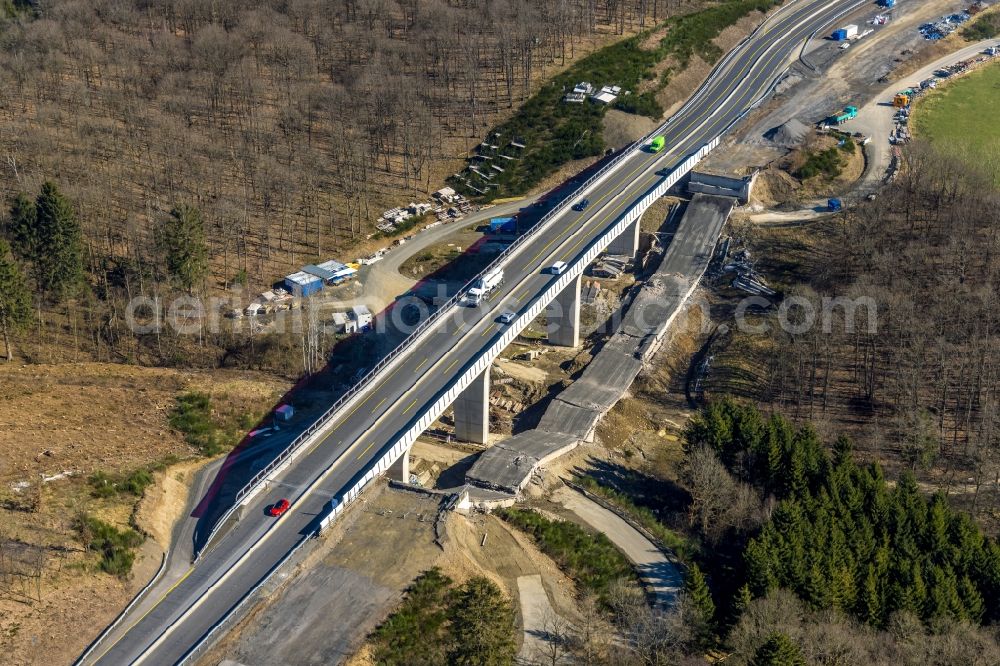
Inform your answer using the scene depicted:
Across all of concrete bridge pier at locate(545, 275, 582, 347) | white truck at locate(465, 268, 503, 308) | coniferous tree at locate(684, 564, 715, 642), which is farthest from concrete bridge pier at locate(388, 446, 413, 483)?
concrete bridge pier at locate(545, 275, 582, 347)

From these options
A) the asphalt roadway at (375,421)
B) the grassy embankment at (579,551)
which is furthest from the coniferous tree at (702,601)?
the asphalt roadway at (375,421)

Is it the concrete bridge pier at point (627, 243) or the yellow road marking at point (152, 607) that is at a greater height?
the concrete bridge pier at point (627, 243)

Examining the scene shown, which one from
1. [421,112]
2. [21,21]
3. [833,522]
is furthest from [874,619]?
[21,21]

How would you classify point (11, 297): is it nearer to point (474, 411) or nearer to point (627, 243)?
point (474, 411)

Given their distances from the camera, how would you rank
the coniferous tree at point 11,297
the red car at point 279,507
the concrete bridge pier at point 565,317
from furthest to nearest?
the concrete bridge pier at point 565,317, the coniferous tree at point 11,297, the red car at point 279,507

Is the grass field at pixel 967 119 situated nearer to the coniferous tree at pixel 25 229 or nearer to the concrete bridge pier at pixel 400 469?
the concrete bridge pier at pixel 400 469

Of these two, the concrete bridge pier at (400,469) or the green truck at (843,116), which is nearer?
the concrete bridge pier at (400,469)
